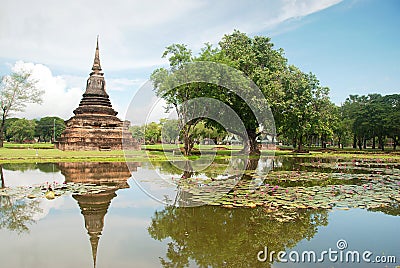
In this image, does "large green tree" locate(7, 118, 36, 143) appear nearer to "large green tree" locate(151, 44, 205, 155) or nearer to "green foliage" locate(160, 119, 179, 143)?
"green foliage" locate(160, 119, 179, 143)

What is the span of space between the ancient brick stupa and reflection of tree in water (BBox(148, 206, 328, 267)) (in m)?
29.1

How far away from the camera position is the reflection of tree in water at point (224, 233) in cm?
538

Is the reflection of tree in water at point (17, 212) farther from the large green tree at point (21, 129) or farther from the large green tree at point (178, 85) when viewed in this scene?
the large green tree at point (21, 129)

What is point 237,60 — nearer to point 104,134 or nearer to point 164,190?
point 104,134

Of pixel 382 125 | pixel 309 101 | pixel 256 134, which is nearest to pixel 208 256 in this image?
pixel 256 134

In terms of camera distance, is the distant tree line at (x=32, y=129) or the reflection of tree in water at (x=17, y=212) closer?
the reflection of tree in water at (x=17, y=212)

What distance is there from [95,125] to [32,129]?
191 ft

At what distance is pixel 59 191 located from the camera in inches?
432

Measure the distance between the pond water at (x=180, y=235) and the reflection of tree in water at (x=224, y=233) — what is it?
2cm

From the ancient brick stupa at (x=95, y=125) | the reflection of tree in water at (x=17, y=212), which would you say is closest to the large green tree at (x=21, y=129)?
the ancient brick stupa at (x=95, y=125)

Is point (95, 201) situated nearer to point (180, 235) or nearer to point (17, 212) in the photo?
point (17, 212)

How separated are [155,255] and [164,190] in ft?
21.1

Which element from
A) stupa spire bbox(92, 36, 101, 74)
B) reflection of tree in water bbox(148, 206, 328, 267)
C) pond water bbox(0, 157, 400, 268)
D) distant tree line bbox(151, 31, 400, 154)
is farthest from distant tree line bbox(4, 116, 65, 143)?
reflection of tree in water bbox(148, 206, 328, 267)

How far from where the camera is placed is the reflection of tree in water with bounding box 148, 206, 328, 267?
5.38 meters
